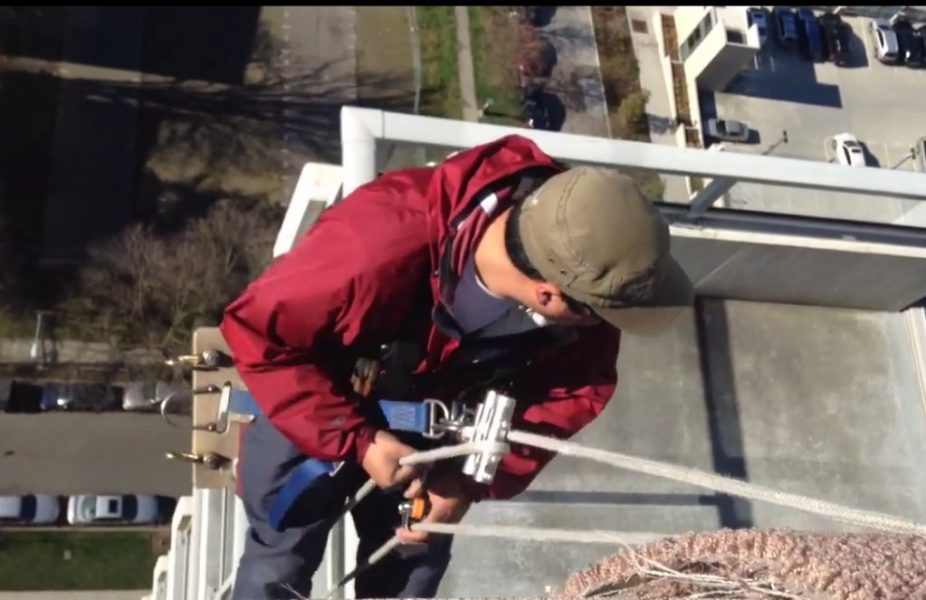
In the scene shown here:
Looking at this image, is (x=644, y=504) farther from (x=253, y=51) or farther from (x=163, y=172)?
(x=253, y=51)

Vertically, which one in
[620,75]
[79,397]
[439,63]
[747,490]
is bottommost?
[747,490]

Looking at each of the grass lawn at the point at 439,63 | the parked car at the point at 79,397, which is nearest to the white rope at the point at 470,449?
the parked car at the point at 79,397

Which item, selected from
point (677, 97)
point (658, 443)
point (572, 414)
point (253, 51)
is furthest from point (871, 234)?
point (253, 51)

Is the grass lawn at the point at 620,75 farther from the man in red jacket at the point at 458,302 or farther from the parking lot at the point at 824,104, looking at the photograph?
the man in red jacket at the point at 458,302

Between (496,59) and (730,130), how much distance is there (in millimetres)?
5537

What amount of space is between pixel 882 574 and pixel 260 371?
1.76 meters

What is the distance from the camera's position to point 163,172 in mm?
21688

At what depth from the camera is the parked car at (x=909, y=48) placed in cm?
2377

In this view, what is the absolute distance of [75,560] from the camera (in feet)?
60.7

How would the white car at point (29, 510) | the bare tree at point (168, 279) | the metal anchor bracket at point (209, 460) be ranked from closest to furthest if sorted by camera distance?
the metal anchor bracket at point (209, 460), the white car at point (29, 510), the bare tree at point (168, 279)

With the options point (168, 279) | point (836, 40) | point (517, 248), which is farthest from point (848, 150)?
point (517, 248)

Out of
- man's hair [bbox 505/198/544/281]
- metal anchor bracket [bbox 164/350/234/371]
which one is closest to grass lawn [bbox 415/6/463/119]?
metal anchor bracket [bbox 164/350/234/371]

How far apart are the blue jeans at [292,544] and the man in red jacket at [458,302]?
11cm

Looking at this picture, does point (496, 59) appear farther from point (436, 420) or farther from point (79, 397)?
point (436, 420)
